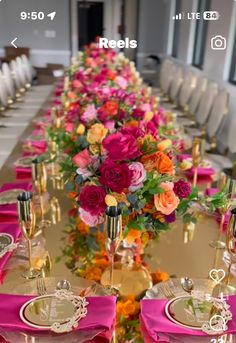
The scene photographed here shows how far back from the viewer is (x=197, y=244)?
0.93 m

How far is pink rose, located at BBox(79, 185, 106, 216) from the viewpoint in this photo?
0.68 m

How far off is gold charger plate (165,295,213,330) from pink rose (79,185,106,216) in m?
0.19

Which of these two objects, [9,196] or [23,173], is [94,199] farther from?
[23,173]

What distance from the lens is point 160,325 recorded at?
1.85 feet

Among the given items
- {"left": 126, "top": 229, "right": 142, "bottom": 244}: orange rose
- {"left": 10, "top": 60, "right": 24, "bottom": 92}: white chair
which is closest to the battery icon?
{"left": 126, "top": 229, "right": 142, "bottom": 244}: orange rose

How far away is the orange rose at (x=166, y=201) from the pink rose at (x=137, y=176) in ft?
0.12

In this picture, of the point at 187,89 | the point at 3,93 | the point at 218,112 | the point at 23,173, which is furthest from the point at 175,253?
the point at 3,93

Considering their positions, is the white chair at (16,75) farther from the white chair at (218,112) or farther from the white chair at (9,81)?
the white chair at (218,112)

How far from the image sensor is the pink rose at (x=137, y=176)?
0.67 metres

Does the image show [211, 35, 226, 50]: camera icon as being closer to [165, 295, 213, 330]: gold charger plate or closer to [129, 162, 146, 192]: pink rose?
[129, 162, 146, 192]: pink rose

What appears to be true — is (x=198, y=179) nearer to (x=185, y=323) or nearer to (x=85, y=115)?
(x=85, y=115)

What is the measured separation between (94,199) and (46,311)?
194 mm

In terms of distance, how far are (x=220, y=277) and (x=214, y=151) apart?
1518 mm

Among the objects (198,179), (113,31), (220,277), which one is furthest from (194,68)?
(220,277)
